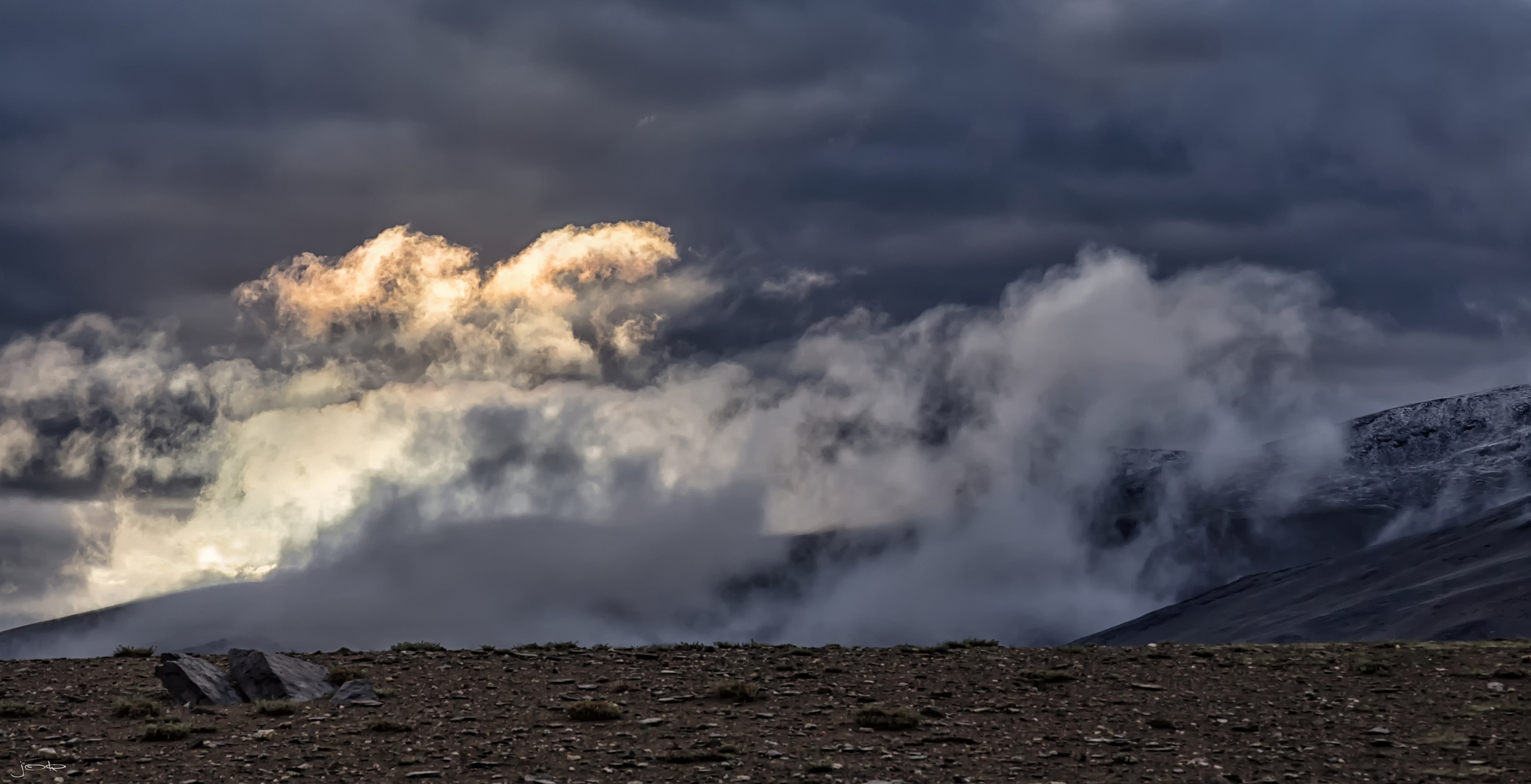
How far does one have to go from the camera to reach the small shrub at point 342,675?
32.0 metres

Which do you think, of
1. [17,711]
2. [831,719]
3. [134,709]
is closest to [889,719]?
[831,719]

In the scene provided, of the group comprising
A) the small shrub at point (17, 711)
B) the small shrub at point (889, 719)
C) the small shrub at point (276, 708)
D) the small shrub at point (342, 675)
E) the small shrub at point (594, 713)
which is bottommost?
the small shrub at point (889, 719)

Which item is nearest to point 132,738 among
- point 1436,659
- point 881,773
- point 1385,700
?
point 881,773

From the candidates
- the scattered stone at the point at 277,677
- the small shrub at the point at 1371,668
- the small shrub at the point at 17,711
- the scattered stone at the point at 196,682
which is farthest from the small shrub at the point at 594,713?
the small shrub at the point at 1371,668

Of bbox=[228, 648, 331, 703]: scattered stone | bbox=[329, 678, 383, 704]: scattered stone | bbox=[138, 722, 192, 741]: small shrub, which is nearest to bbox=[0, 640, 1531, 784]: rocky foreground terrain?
bbox=[138, 722, 192, 741]: small shrub

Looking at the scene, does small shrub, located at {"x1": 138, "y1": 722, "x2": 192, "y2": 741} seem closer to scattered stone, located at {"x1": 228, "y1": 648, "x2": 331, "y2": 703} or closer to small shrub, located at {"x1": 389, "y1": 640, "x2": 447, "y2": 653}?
scattered stone, located at {"x1": 228, "y1": 648, "x2": 331, "y2": 703}

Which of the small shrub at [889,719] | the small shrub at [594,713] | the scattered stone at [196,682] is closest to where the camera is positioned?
the small shrub at [889,719]

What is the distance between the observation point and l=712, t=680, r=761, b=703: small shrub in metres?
29.3

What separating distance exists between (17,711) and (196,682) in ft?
13.4

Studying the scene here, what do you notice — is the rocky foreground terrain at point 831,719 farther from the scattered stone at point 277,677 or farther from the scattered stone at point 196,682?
the scattered stone at point 277,677

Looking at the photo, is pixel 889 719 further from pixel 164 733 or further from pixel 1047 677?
pixel 164 733

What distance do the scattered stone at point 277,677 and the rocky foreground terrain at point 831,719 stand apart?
708mm

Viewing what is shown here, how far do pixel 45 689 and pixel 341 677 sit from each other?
7810 millimetres

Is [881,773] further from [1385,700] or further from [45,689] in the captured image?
[45,689]
